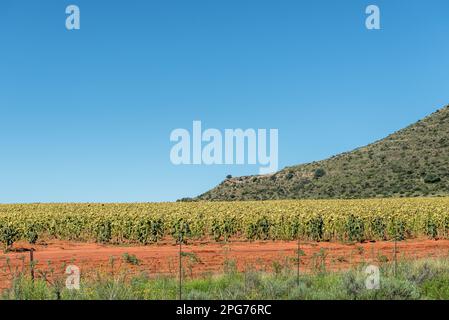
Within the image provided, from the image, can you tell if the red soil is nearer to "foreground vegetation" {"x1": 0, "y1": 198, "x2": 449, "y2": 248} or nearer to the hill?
"foreground vegetation" {"x1": 0, "y1": 198, "x2": 449, "y2": 248}

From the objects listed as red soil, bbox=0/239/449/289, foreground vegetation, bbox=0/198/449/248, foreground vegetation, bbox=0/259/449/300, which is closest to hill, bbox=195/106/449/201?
foreground vegetation, bbox=0/198/449/248

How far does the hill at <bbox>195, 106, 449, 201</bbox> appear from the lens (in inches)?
3376

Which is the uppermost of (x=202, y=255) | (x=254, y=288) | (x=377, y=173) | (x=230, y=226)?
(x=377, y=173)

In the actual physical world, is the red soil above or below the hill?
below

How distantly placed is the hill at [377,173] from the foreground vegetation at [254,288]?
68095 mm

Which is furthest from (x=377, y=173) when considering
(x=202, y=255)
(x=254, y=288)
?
(x=254, y=288)

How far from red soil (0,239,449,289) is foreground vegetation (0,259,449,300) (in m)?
3.16

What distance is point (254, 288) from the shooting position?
14.1 m

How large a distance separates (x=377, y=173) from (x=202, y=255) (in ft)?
240

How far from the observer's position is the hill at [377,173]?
85.8m

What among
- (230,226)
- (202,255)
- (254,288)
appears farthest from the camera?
A: (230,226)

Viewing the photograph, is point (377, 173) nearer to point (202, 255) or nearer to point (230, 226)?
point (230, 226)
